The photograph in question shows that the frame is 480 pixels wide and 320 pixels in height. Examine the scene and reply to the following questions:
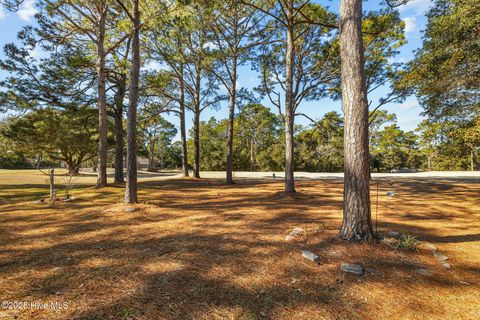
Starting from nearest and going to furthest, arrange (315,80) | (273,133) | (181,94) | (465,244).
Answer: (465,244) → (315,80) → (181,94) → (273,133)

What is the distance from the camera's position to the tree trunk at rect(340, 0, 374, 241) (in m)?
3.42

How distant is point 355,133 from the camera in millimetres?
3471

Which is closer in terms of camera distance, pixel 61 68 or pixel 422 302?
pixel 422 302

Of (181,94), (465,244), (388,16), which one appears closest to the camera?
(465,244)

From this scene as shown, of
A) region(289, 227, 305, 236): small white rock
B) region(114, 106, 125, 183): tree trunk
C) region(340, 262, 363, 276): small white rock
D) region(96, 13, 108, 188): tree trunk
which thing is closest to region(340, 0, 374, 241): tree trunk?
region(289, 227, 305, 236): small white rock

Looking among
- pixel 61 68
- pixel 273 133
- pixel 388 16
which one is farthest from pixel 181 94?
pixel 273 133

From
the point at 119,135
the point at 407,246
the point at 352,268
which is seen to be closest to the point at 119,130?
the point at 119,135


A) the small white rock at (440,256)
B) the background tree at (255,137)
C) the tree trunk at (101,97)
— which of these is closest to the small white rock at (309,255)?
the small white rock at (440,256)

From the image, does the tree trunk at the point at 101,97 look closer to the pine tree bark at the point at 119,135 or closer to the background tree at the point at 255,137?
the pine tree bark at the point at 119,135

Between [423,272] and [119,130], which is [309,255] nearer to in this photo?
[423,272]

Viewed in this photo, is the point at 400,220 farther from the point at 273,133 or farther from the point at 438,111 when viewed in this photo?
the point at 273,133

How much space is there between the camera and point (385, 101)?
12.4 metres

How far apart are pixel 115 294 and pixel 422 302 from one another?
9.88 ft

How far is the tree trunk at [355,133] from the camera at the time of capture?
342 centimetres
